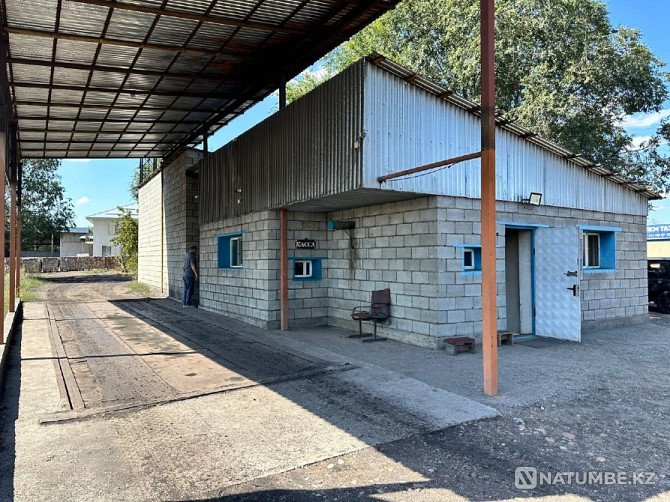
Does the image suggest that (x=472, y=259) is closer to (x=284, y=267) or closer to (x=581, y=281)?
(x=581, y=281)

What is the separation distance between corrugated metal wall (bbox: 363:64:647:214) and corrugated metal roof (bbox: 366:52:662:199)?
0.28ft

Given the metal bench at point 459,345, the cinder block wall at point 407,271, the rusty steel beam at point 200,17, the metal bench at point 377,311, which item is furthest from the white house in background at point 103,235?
the metal bench at point 459,345

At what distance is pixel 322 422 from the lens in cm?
455

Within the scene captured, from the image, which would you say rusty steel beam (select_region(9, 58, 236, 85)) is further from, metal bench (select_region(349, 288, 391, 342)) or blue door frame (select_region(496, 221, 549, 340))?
blue door frame (select_region(496, 221, 549, 340))

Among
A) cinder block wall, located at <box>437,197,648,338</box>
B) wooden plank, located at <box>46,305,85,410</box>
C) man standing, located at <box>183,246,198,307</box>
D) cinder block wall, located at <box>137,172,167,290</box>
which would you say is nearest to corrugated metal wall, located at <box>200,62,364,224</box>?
cinder block wall, located at <box>437,197,648,338</box>

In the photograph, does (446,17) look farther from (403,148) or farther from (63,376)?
(63,376)

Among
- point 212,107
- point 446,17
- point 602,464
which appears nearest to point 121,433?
point 602,464

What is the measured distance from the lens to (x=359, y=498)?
317cm

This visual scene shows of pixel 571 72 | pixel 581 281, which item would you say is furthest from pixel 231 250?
pixel 571 72

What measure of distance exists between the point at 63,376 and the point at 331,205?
5565 millimetres

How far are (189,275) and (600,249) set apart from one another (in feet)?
38.1

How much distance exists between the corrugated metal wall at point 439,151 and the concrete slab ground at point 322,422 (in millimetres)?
2958

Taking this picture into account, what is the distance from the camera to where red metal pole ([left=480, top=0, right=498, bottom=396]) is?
5215mm

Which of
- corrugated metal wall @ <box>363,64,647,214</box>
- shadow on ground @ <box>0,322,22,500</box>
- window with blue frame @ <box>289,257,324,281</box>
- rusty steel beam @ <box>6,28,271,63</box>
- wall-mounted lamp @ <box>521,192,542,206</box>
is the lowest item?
shadow on ground @ <box>0,322,22,500</box>
